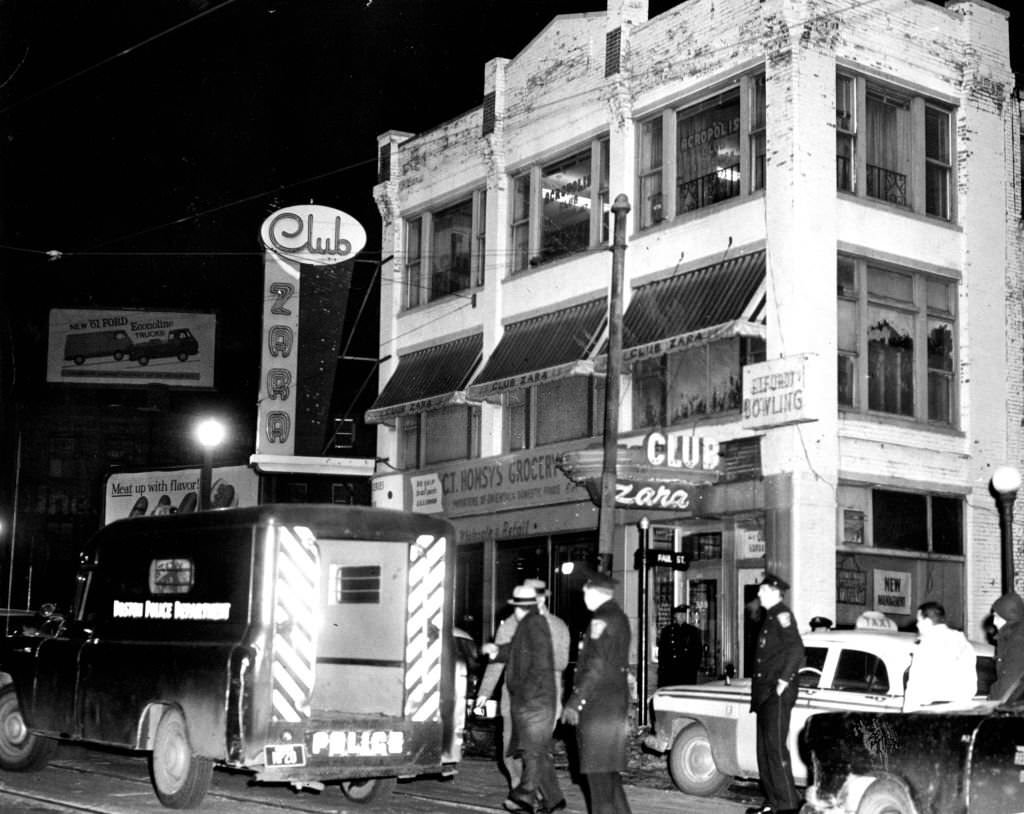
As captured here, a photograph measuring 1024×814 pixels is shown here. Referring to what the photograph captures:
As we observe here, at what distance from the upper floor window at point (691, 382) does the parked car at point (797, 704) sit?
8.83 m

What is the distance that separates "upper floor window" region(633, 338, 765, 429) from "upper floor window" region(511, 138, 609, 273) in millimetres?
2840

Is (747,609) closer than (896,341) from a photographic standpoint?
Yes

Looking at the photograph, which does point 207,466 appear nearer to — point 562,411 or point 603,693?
point 562,411

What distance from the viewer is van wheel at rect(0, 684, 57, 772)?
45.0 ft

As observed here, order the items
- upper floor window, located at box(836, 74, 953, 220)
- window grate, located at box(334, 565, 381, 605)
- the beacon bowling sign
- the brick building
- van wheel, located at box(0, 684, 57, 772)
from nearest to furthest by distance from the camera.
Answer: window grate, located at box(334, 565, 381, 605)
van wheel, located at box(0, 684, 57, 772)
the beacon bowling sign
the brick building
upper floor window, located at box(836, 74, 953, 220)

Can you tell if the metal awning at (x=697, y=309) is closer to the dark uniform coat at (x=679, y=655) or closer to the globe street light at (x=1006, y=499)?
the dark uniform coat at (x=679, y=655)

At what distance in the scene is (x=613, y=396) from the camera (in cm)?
1861

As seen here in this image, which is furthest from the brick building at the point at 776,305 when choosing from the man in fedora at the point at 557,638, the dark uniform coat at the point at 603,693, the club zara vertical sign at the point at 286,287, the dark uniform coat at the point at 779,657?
the dark uniform coat at the point at 603,693

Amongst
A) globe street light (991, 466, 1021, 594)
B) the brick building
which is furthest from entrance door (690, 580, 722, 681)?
globe street light (991, 466, 1021, 594)

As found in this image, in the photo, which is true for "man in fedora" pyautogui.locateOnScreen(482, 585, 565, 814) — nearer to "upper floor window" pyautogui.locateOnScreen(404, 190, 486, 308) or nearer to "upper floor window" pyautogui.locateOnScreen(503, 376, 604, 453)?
"upper floor window" pyautogui.locateOnScreen(503, 376, 604, 453)

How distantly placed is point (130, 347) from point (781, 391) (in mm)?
37490

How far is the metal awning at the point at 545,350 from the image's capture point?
24344 mm

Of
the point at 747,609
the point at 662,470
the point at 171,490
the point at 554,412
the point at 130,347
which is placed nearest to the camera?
the point at 662,470

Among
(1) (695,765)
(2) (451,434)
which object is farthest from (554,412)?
(1) (695,765)
